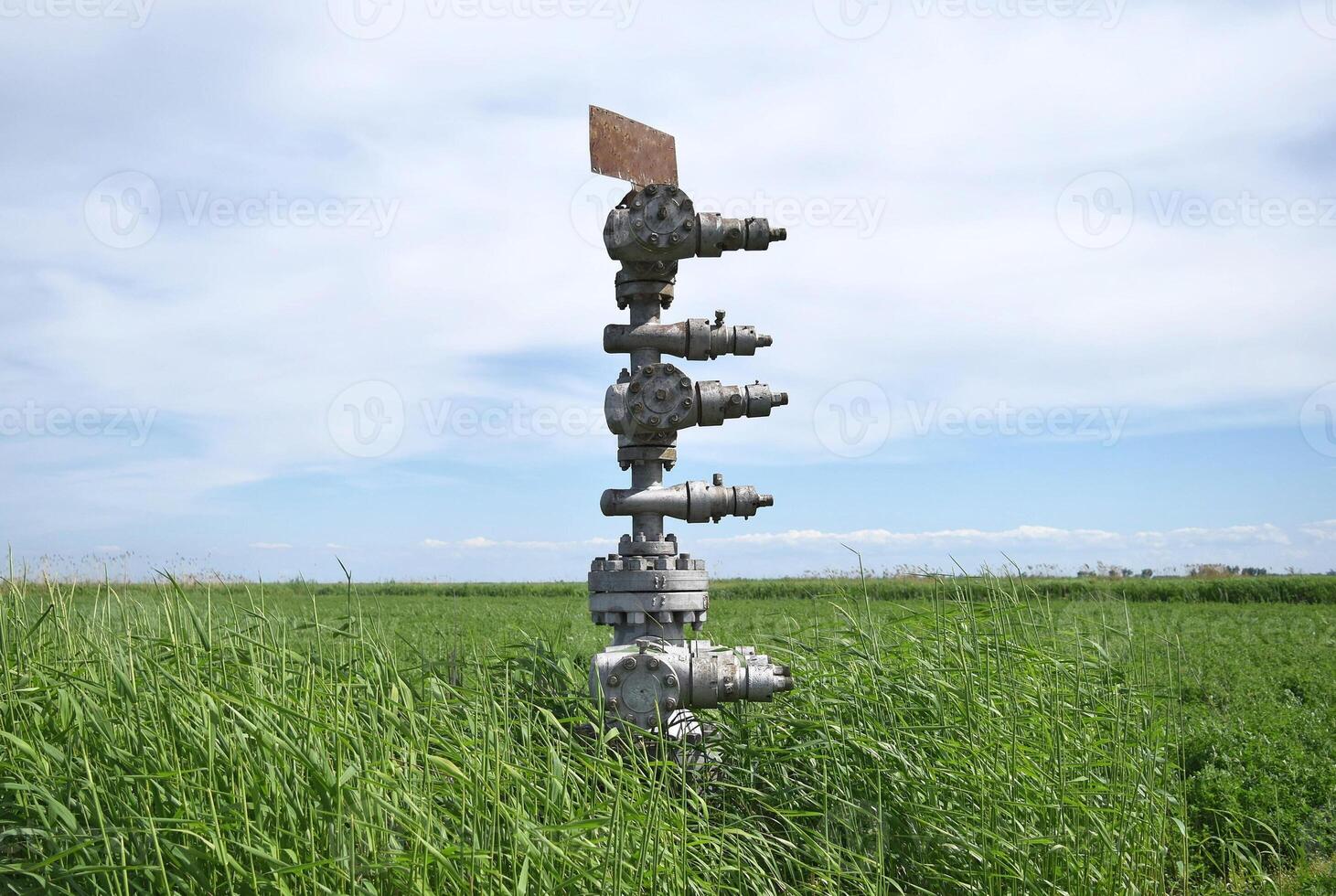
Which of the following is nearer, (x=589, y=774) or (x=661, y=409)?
(x=589, y=774)

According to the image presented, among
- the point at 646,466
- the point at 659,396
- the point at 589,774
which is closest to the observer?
the point at 589,774

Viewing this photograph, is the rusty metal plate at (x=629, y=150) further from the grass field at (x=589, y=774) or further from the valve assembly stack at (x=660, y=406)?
the grass field at (x=589, y=774)

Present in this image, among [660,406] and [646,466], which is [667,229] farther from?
[646,466]

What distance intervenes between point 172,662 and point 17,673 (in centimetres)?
54

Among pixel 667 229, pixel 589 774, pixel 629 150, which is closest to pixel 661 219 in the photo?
pixel 667 229

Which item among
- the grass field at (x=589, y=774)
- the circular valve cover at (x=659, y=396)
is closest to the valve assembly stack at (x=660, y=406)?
the circular valve cover at (x=659, y=396)

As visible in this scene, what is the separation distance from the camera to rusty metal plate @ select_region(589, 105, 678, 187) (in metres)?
5.39

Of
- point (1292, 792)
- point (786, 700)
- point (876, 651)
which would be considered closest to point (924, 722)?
point (876, 651)

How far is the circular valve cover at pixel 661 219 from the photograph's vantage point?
207 inches

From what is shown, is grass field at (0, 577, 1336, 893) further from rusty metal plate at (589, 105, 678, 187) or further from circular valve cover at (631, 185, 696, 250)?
rusty metal plate at (589, 105, 678, 187)

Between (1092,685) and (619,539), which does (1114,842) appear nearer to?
(1092,685)

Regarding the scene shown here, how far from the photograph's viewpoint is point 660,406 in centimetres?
523

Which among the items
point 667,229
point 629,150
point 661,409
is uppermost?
point 629,150

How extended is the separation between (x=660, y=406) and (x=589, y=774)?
2.00 meters
